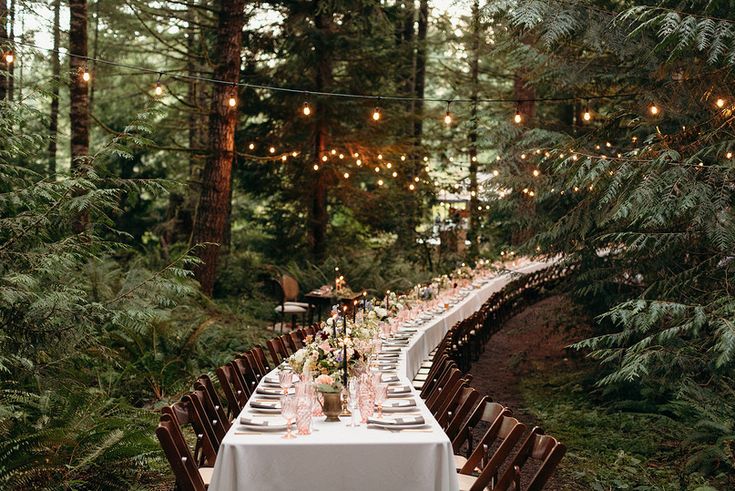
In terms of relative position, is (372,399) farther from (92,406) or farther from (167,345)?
(167,345)

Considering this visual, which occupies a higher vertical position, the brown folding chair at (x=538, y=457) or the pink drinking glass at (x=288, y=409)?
the pink drinking glass at (x=288, y=409)

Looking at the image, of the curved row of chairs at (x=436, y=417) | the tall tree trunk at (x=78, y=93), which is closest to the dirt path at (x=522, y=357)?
the curved row of chairs at (x=436, y=417)

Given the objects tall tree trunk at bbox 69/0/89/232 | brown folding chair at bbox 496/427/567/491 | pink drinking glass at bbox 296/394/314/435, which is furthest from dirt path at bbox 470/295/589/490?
tall tree trunk at bbox 69/0/89/232

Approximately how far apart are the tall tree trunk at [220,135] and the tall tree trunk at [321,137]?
4.64 meters

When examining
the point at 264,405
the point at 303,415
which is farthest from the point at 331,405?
the point at 264,405

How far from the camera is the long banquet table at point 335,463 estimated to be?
4.60m

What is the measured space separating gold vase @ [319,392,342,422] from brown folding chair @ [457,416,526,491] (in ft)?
2.94

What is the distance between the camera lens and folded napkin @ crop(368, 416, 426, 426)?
16.5 feet

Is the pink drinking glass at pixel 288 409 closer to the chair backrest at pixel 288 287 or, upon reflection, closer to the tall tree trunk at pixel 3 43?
the tall tree trunk at pixel 3 43

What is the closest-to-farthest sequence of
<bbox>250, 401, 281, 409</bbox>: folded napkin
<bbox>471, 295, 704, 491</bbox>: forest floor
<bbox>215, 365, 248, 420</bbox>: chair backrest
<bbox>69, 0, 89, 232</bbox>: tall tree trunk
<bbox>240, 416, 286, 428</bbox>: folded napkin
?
<bbox>240, 416, 286, 428</bbox>: folded napkin, <bbox>250, 401, 281, 409</bbox>: folded napkin, <bbox>215, 365, 248, 420</bbox>: chair backrest, <bbox>471, 295, 704, 491</bbox>: forest floor, <bbox>69, 0, 89, 232</bbox>: tall tree trunk

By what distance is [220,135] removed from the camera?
13.4m

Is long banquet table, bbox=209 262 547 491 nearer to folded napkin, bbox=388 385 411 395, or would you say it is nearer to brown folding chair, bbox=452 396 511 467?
brown folding chair, bbox=452 396 511 467

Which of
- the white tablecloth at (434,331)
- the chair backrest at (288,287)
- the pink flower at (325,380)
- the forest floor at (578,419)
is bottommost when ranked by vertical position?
the forest floor at (578,419)

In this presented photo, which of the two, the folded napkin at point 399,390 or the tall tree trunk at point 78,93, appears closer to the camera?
the folded napkin at point 399,390
